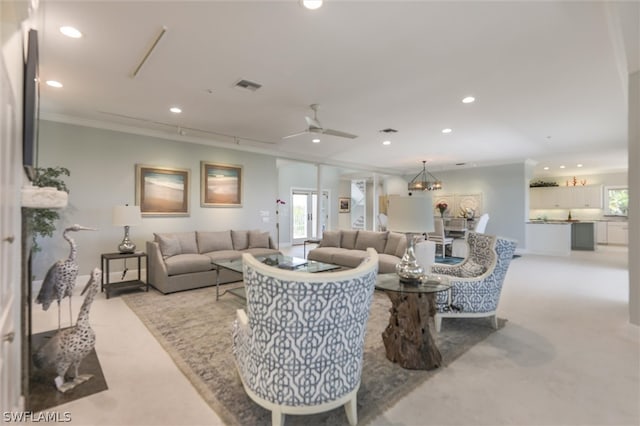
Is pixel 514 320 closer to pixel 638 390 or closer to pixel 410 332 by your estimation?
pixel 638 390

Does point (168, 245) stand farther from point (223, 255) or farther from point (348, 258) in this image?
point (348, 258)

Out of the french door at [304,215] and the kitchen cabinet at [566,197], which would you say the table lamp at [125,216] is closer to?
the french door at [304,215]

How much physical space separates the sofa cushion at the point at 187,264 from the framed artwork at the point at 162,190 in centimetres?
119

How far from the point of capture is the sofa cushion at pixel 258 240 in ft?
18.8

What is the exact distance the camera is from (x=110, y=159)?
489 cm

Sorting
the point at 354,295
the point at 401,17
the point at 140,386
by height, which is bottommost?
the point at 140,386

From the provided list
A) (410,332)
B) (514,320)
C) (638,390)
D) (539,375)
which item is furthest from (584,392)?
(514,320)

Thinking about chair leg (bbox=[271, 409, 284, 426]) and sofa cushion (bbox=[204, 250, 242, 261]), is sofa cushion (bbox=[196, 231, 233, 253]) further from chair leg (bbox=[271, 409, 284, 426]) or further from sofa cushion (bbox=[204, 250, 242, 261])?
chair leg (bbox=[271, 409, 284, 426])

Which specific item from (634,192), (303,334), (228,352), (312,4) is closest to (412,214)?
(303,334)

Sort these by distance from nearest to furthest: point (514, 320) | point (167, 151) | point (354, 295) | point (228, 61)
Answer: point (354, 295)
point (228, 61)
point (514, 320)
point (167, 151)

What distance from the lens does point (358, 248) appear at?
5699 millimetres

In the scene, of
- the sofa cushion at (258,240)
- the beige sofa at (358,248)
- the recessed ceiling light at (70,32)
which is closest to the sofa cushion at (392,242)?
the beige sofa at (358,248)

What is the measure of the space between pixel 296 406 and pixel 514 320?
9.39 ft

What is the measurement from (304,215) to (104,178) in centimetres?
674
